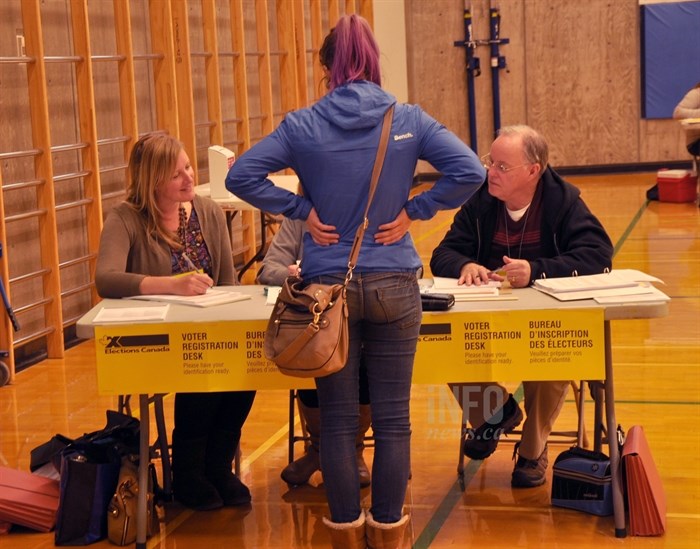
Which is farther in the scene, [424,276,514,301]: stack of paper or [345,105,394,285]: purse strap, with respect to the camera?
[424,276,514,301]: stack of paper

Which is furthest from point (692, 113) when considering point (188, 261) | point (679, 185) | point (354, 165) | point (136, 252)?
point (354, 165)

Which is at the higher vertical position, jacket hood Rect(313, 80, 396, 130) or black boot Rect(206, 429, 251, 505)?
jacket hood Rect(313, 80, 396, 130)

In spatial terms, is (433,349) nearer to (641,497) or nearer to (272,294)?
(272,294)

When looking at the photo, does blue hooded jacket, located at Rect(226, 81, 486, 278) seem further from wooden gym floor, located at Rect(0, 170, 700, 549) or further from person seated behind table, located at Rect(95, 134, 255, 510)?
wooden gym floor, located at Rect(0, 170, 700, 549)

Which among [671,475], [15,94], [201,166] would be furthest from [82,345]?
[671,475]

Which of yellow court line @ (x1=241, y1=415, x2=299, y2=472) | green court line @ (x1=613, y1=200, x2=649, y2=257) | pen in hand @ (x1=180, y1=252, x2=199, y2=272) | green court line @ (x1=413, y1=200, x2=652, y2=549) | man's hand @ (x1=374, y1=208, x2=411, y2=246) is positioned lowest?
green court line @ (x1=413, y1=200, x2=652, y2=549)

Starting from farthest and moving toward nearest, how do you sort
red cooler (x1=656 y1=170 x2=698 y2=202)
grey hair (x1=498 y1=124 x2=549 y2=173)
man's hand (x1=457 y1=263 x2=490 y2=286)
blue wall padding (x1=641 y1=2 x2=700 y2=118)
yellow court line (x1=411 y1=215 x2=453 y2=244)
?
blue wall padding (x1=641 y1=2 x2=700 y2=118)
red cooler (x1=656 y1=170 x2=698 y2=202)
yellow court line (x1=411 y1=215 x2=453 y2=244)
grey hair (x1=498 y1=124 x2=549 y2=173)
man's hand (x1=457 y1=263 x2=490 y2=286)

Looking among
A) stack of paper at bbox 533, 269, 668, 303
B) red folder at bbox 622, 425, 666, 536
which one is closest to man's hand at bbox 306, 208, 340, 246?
stack of paper at bbox 533, 269, 668, 303

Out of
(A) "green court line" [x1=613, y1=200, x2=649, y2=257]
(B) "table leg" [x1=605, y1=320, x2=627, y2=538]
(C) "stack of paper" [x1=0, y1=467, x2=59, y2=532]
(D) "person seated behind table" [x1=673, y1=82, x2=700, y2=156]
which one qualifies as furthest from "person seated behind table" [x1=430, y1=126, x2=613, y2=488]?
(D) "person seated behind table" [x1=673, y1=82, x2=700, y2=156]

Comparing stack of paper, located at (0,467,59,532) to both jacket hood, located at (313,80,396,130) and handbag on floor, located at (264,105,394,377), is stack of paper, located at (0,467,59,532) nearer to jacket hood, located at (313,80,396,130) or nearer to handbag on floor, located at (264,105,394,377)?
handbag on floor, located at (264,105,394,377)

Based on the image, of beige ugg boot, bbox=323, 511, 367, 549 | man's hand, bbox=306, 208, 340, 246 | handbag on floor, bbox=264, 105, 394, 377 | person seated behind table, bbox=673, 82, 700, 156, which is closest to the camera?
handbag on floor, bbox=264, 105, 394, 377

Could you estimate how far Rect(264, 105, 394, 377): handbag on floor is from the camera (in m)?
2.65

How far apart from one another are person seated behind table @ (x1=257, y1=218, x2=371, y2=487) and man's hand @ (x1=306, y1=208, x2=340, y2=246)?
814mm

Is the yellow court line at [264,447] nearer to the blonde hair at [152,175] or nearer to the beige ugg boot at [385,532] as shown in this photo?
the blonde hair at [152,175]
